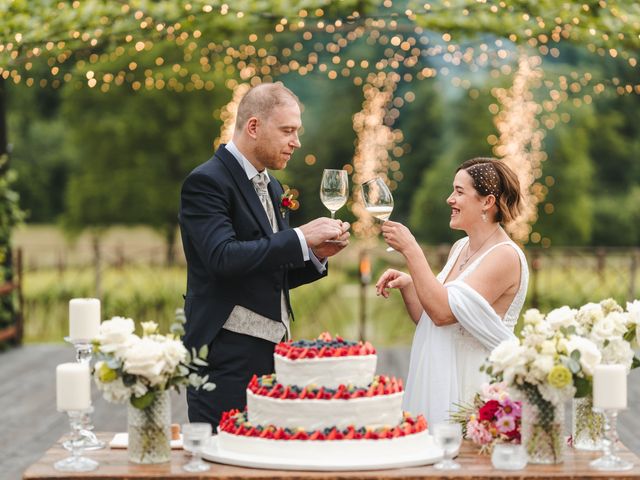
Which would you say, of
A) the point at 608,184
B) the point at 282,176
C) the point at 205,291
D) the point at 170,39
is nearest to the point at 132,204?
the point at 282,176

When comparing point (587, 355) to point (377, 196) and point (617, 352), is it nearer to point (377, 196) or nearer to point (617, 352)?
point (617, 352)

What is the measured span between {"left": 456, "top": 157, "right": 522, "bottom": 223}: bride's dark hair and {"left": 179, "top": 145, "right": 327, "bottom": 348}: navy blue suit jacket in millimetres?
881

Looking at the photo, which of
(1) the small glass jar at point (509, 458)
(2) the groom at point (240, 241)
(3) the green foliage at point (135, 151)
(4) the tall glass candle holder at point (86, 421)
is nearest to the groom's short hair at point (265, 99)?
(2) the groom at point (240, 241)

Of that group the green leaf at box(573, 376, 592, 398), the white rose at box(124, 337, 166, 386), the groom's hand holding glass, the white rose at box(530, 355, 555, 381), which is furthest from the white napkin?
the green leaf at box(573, 376, 592, 398)

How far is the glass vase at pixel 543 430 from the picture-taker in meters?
3.35

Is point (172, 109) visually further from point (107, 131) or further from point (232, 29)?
point (232, 29)

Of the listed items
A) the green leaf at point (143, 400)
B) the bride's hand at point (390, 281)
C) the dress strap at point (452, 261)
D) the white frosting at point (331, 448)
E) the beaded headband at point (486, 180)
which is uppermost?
the beaded headband at point (486, 180)

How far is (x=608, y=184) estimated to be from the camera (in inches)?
1192

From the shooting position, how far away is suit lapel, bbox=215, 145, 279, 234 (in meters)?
4.10

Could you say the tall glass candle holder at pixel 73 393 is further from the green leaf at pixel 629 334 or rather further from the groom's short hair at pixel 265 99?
the green leaf at pixel 629 334

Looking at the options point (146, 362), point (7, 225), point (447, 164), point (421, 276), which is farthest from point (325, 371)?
point (447, 164)

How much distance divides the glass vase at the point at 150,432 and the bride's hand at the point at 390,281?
1191 mm

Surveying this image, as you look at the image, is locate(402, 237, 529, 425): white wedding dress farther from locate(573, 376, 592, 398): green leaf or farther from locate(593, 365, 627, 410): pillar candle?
locate(593, 365, 627, 410): pillar candle

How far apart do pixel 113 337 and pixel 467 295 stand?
60.1 inches
